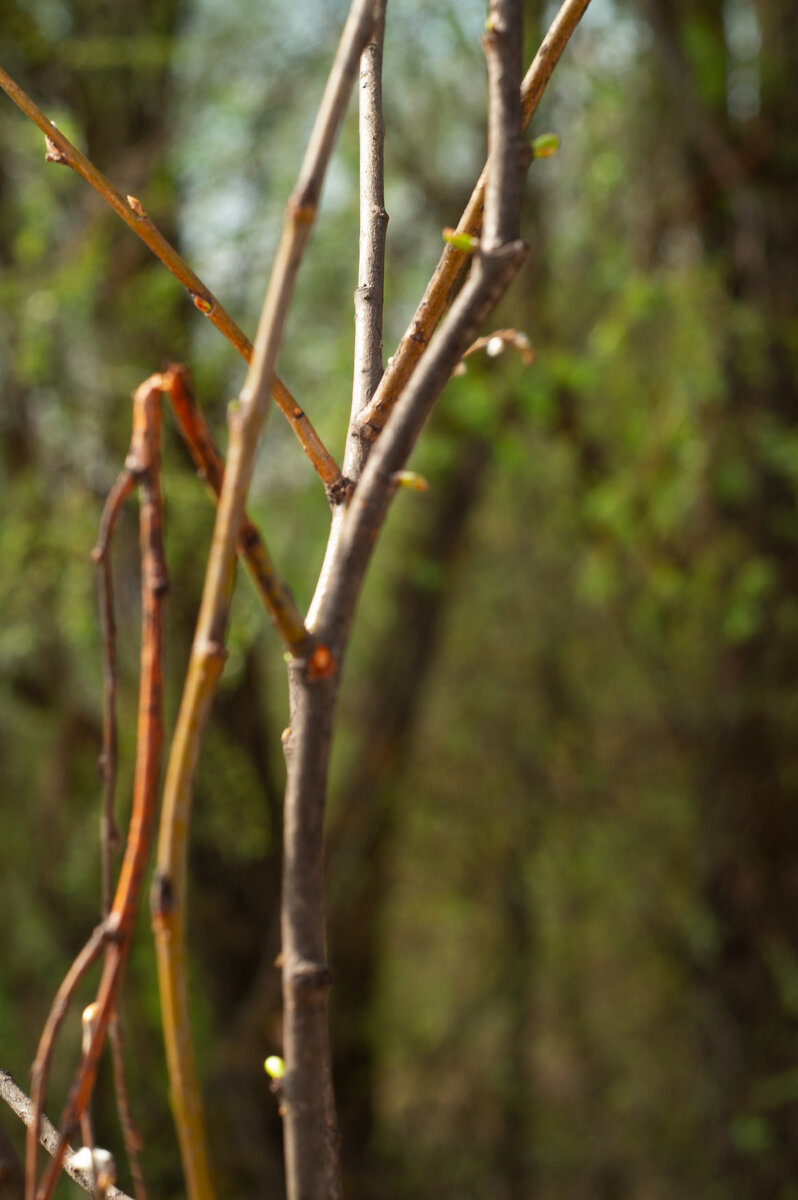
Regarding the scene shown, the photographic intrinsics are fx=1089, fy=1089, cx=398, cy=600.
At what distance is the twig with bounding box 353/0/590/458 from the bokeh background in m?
1.81

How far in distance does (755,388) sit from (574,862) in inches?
64.4

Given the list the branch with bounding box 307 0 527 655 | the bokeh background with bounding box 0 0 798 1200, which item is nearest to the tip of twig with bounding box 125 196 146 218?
the branch with bounding box 307 0 527 655

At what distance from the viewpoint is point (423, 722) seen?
3.70m

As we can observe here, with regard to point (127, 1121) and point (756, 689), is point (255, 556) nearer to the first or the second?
point (127, 1121)

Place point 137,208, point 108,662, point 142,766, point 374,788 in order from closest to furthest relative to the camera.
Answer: point 142,766 < point 108,662 < point 137,208 < point 374,788

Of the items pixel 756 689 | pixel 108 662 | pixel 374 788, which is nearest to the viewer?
pixel 108 662

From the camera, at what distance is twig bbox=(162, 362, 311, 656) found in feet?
1.02

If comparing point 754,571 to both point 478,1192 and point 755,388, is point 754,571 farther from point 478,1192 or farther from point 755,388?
point 478,1192

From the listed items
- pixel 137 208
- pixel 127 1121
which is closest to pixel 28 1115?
pixel 127 1121

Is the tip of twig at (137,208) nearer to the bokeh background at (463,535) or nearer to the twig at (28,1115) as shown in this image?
the twig at (28,1115)

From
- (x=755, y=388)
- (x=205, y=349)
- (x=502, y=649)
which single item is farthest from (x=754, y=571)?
(x=205, y=349)

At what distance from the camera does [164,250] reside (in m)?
0.51

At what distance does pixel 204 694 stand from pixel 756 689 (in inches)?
113

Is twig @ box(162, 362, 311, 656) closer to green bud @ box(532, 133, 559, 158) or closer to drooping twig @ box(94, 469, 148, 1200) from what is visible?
drooping twig @ box(94, 469, 148, 1200)
